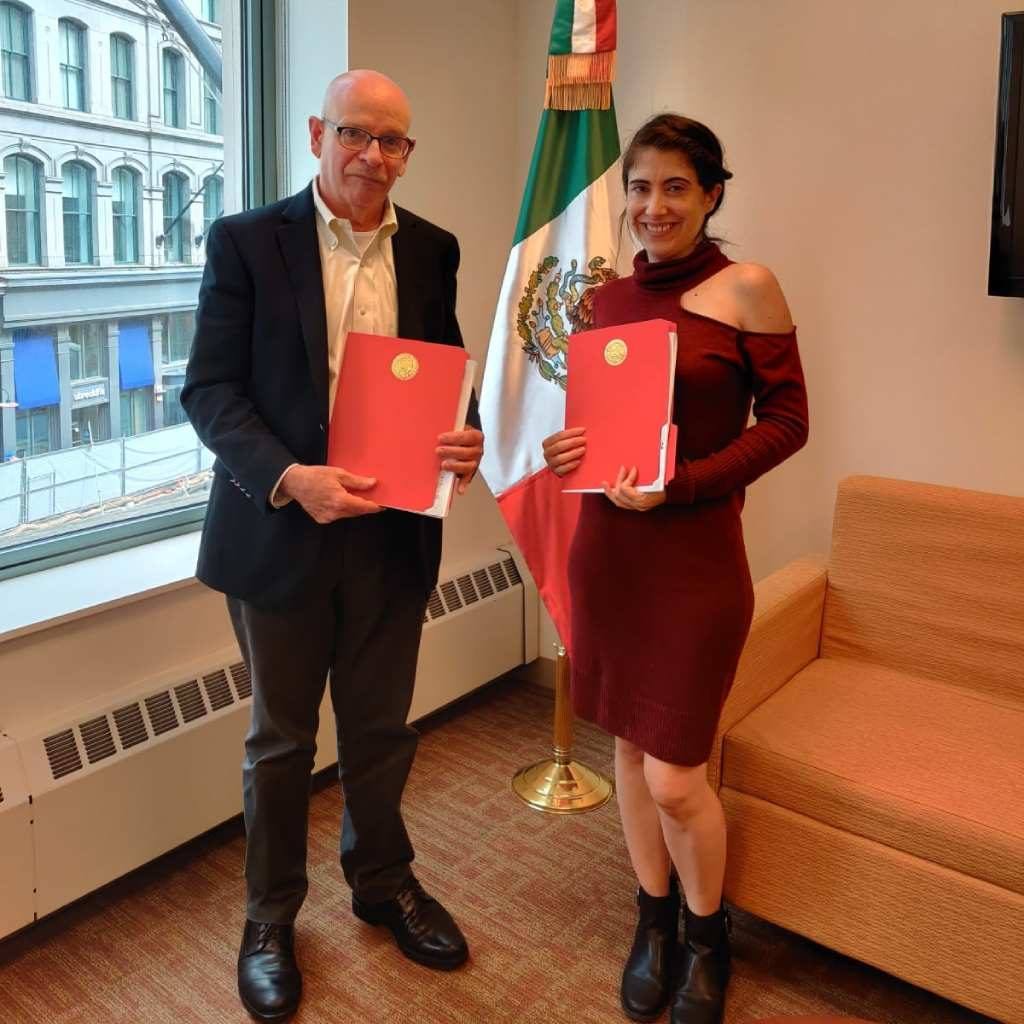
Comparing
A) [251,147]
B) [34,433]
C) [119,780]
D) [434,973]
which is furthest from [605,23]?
[434,973]

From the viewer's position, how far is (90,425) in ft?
7.95

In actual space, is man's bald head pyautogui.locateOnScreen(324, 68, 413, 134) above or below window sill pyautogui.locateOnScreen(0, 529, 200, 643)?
above

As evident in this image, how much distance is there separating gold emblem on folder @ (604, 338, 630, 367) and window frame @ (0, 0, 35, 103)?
1356 millimetres

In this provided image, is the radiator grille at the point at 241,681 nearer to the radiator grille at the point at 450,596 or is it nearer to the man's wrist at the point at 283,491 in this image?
the radiator grille at the point at 450,596

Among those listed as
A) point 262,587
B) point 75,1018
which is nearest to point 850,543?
point 262,587

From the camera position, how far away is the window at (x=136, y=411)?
2.49m

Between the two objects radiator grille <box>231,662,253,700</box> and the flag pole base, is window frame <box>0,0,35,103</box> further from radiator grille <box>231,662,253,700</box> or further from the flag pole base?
the flag pole base

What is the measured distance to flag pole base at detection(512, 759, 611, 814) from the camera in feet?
8.55

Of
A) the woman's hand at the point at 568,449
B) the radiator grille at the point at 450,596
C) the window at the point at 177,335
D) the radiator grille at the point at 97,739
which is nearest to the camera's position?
the woman's hand at the point at 568,449

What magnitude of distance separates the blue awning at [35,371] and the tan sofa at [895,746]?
1552mm

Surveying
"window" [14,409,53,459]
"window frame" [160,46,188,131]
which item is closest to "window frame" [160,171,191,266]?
"window frame" [160,46,188,131]

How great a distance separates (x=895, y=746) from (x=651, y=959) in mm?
584

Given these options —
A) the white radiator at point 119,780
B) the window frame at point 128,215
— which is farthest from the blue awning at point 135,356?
the white radiator at point 119,780

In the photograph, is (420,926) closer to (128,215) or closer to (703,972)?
(703,972)
